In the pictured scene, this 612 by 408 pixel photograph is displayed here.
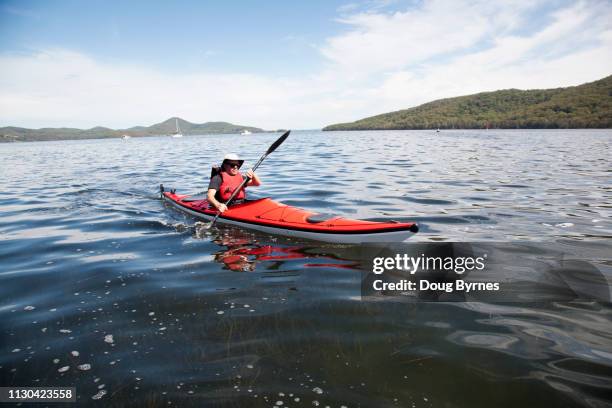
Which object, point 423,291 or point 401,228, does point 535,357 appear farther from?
Result: point 401,228

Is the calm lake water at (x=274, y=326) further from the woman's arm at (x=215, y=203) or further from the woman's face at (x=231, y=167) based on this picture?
the woman's face at (x=231, y=167)

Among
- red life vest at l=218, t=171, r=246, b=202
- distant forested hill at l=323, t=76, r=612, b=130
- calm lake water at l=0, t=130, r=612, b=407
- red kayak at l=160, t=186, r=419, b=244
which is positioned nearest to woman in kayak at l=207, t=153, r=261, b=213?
red life vest at l=218, t=171, r=246, b=202

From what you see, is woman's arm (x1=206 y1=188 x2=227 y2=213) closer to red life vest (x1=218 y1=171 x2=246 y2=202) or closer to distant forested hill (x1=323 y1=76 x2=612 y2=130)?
red life vest (x1=218 y1=171 x2=246 y2=202)

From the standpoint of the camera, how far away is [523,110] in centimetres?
13162

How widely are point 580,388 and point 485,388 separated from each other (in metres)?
0.78

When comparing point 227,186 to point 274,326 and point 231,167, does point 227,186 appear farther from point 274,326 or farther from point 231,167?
point 274,326

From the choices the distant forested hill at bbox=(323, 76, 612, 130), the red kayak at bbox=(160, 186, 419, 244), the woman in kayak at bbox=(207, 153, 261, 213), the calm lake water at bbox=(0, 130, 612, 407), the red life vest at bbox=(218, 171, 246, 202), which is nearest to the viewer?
the calm lake water at bbox=(0, 130, 612, 407)

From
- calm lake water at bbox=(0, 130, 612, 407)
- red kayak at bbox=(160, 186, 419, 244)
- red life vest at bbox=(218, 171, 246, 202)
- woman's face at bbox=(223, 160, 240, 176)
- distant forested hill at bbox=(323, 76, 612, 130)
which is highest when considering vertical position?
distant forested hill at bbox=(323, 76, 612, 130)

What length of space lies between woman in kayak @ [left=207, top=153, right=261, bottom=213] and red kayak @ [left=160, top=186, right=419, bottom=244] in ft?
1.14

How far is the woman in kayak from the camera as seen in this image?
28.4 ft

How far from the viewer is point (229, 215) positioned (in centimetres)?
851

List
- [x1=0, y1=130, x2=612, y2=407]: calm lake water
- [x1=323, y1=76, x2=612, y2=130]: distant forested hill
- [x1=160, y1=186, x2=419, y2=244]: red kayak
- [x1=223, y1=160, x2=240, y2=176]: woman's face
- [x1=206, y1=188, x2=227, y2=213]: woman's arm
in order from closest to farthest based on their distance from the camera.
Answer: [x1=0, y1=130, x2=612, y2=407]: calm lake water, [x1=160, y1=186, x2=419, y2=244]: red kayak, [x1=206, y1=188, x2=227, y2=213]: woman's arm, [x1=223, y1=160, x2=240, y2=176]: woman's face, [x1=323, y1=76, x2=612, y2=130]: distant forested hill

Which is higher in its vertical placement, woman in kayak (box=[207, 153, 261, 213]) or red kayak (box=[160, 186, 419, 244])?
woman in kayak (box=[207, 153, 261, 213])

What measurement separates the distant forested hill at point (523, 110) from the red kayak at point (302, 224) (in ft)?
298
